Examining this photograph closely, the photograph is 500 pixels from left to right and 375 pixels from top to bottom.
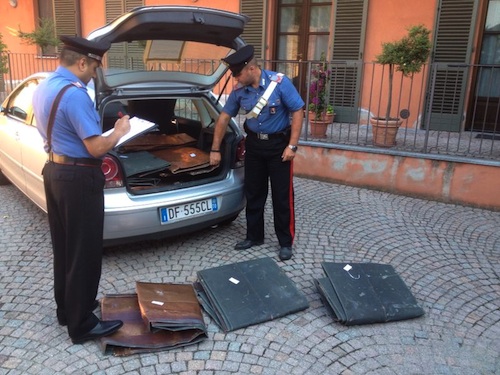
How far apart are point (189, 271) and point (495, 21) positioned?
6840 millimetres

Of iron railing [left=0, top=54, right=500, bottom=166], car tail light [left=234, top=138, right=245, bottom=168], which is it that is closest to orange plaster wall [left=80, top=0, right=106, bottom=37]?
iron railing [left=0, top=54, right=500, bottom=166]

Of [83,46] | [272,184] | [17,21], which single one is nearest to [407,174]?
[272,184]

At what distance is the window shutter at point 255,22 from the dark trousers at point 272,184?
5975mm

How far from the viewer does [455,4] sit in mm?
7387

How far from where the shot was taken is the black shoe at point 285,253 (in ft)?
12.8

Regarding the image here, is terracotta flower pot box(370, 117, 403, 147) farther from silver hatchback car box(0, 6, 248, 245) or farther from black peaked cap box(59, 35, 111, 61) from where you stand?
black peaked cap box(59, 35, 111, 61)

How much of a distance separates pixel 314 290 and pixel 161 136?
2350 mm

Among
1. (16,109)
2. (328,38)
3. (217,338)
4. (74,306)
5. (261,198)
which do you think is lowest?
(217,338)

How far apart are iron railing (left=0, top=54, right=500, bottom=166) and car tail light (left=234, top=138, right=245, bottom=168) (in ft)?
5.92

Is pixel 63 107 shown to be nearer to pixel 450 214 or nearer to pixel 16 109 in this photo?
pixel 16 109

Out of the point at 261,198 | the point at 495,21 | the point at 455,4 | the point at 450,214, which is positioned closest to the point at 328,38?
the point at 455,4

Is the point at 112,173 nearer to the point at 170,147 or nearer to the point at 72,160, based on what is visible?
the point at 72,160

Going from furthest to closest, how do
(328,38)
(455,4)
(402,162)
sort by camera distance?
(328,38)
(455,4)
(402,162)

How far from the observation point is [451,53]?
758 cm
